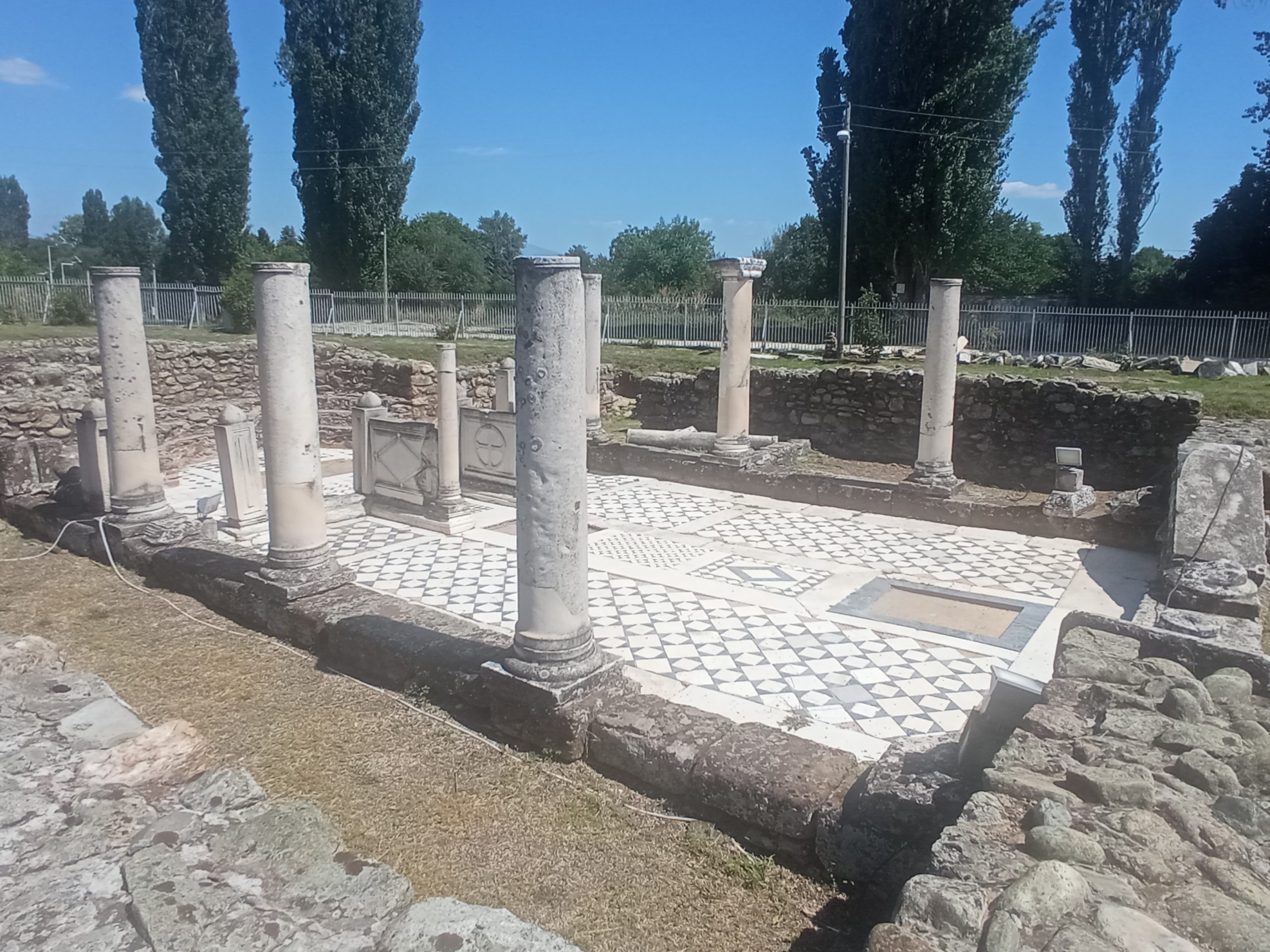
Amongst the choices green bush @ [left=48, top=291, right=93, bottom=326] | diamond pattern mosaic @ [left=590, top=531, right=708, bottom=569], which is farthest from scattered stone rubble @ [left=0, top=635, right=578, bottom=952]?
green bush @ [left=48, top=291, right=93, bottom=326]

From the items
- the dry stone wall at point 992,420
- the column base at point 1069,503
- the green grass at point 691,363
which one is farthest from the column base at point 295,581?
the green grass at point 691,363

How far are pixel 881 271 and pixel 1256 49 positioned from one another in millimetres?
12876

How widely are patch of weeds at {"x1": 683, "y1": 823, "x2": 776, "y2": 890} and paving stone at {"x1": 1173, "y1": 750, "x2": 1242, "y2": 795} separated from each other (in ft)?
5.11

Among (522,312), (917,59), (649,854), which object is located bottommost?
(649,854)

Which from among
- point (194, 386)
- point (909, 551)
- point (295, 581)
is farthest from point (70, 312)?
point (909, 551)

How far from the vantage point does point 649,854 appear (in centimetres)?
367

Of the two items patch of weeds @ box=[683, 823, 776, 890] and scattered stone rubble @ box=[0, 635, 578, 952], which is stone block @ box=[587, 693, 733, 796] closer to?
patch of weeds @ box=[683, 823, 776, 890]

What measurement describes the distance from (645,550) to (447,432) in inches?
110

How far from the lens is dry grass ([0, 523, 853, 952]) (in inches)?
129

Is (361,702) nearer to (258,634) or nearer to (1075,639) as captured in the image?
(258,634)

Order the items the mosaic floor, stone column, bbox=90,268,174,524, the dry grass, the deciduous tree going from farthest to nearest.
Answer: the deciduous tree, stone column, bbox=90,268,174,524, the mosaic floor, the dry grass

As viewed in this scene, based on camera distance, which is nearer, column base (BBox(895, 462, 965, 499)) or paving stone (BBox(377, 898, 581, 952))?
paving stone (BBox(377, 898, 581, 952))

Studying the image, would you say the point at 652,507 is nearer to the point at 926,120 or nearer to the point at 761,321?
the point at 761,321

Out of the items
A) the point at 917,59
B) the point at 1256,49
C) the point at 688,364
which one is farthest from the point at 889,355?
the point at 1256,49
